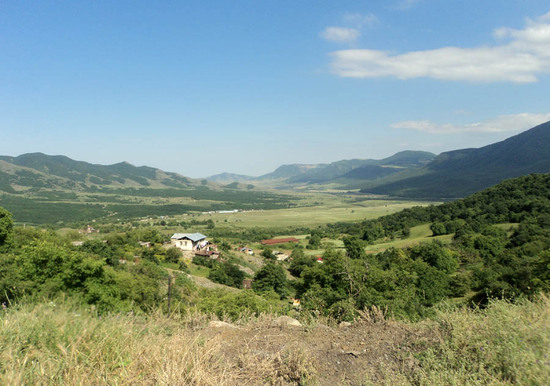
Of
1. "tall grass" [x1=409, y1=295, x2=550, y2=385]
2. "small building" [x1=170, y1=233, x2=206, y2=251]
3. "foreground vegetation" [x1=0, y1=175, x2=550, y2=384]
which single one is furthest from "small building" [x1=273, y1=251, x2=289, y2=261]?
"tall grass" [x1=409, y1=295, x2=550, y2=385]

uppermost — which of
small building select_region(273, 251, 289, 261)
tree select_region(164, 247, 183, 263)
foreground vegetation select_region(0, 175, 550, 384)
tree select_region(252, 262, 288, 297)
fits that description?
foreground vegetation select_region(0, 175, 550, 384)

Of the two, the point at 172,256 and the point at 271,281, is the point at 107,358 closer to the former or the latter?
the point at 271,281

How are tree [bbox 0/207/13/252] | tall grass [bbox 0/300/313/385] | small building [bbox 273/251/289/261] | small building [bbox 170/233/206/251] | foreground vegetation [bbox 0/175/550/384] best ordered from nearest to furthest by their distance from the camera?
tall grass [bbox 0/300/313/385]
foreground vegetation [bbox 0/175/550/384]
tree [bbox 0/207/13/252]
small building [bbox 273/251/289/261]
small building [bbox 170/233/206/251]

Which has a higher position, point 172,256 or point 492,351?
point 492,351

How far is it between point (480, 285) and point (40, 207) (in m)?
180

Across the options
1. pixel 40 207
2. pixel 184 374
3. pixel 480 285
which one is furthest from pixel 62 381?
pixel 40 207

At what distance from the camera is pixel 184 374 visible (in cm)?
390

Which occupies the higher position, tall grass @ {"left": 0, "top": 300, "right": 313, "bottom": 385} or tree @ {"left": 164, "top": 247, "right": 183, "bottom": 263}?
tall grass @ {"left": 0, "top": 300, "right": 313, "bottom": 385}

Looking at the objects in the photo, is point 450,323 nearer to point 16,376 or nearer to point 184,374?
point 184,374

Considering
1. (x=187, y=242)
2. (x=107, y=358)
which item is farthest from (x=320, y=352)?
(x=187, y=242)

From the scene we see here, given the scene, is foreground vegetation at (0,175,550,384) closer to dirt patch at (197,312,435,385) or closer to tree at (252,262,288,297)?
dirt patch at (197,312,435,385)

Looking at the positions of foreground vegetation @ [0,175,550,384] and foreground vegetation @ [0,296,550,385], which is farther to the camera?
foreground vegetation @ [0,175,550,384]

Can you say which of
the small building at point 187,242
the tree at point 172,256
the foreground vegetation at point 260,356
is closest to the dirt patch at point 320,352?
the foreground vegetation at point 260,356

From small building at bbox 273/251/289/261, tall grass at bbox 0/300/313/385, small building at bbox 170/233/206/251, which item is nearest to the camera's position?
tall grass at bbox 0/300/313/385
